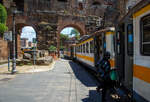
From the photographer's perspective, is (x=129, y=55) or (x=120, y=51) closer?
(x=129, y=55)

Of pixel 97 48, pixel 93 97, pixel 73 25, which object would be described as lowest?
pixel 93 97

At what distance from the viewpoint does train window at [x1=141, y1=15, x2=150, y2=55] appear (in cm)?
403

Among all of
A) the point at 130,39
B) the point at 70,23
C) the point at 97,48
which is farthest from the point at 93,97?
the point at 70,23

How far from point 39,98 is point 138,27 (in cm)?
427

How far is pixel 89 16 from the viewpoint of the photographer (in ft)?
123

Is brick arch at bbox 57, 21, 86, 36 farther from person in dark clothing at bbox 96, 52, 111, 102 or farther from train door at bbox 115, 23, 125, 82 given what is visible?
person in dark clothing at bbox 96, 52, 111, 102

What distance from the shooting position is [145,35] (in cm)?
417

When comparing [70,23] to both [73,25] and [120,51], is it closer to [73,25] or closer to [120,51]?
[73,25]

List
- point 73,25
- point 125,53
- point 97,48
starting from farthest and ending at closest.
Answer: point 73,25, point 97,48, point 125,53

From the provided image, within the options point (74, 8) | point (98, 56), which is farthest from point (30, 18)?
point (98, 56)

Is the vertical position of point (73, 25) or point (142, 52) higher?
point (73, 25)

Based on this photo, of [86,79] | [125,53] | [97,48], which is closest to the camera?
[125,53]

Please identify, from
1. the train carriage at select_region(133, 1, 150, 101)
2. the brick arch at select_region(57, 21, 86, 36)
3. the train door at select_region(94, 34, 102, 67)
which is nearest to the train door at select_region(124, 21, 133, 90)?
the train carriage at select_region(133, 1, 150, 101)

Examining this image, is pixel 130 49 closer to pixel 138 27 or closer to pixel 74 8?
pixel 138 27
